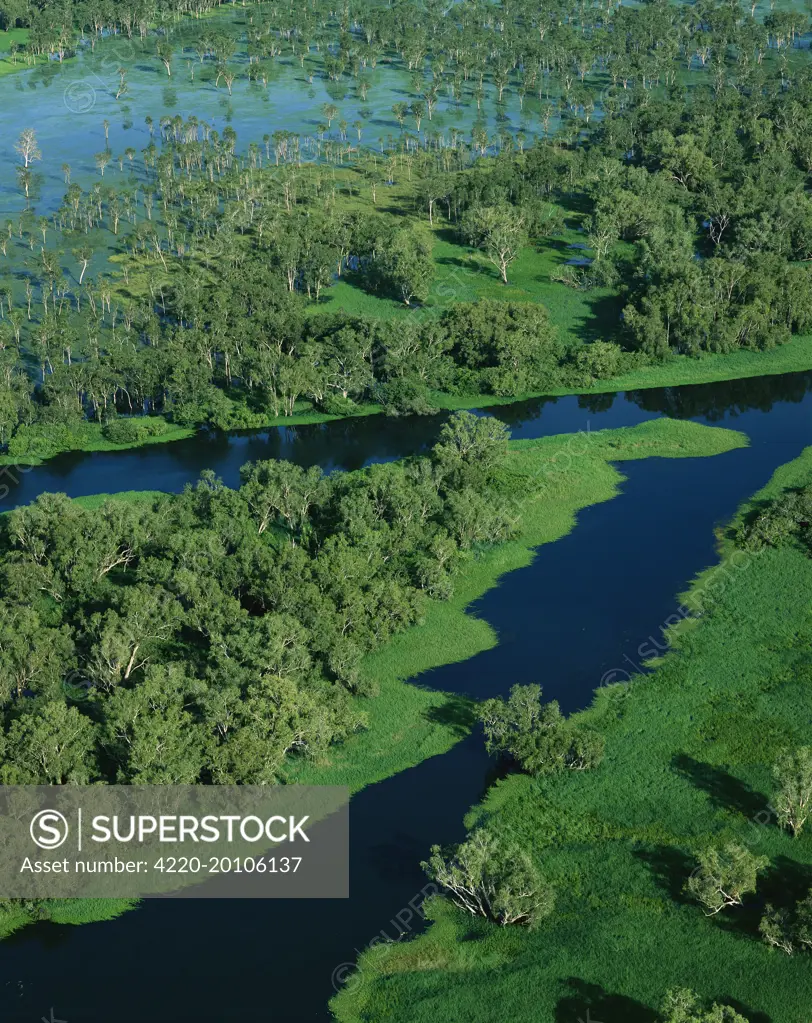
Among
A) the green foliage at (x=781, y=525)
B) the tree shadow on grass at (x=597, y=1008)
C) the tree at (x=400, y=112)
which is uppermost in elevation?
the tree at (x=400, y=112)

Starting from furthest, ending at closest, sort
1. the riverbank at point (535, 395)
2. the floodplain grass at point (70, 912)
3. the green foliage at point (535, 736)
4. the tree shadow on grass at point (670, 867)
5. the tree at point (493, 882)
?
the riverbank at point (535, 395) < the green foliage at point (535, 736) < the tree shadow on grass at point (670, 867) < the floodplain grass at point (70, 912) < the tree at point (493, 882)

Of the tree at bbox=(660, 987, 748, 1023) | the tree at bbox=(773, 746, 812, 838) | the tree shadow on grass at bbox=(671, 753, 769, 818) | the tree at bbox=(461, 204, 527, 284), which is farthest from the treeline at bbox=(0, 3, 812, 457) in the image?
the tree at bbox=(660, 987, 748, 1023)

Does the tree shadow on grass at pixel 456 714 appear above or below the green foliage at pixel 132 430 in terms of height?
below

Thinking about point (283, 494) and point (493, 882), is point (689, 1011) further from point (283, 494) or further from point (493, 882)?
point (283, 494)

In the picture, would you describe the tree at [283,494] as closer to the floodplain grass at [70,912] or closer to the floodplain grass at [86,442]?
the floodplain grass at [86,442]

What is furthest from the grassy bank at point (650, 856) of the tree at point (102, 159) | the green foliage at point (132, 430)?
the tree at point (102, 159)
